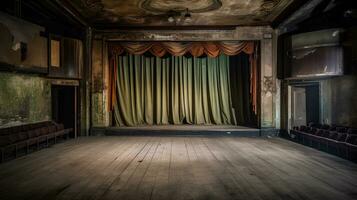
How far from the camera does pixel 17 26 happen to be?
6047 mm

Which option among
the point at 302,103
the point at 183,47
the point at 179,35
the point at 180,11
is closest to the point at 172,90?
the point at 183,47

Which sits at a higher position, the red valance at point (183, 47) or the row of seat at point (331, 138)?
the red valance at point (183, 47)

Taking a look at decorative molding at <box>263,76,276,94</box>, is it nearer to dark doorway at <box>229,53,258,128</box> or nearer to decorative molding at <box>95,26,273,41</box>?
dark doorway at <box>229,53,258,128</box>

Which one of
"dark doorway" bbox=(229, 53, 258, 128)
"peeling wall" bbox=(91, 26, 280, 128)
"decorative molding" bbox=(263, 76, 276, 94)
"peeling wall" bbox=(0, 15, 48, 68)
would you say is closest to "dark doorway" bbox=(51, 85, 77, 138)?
"peeling wall" bbox=(91, 26, 280, 128)

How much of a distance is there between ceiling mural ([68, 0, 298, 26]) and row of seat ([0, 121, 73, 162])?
278 cm

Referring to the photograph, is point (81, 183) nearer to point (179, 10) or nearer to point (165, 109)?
point (179, 10)

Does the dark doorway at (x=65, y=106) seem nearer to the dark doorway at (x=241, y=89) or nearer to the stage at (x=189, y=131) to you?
the stage at (x=189, y=131)

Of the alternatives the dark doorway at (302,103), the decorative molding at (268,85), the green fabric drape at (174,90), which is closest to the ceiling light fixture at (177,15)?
the green fabric drape at (174,90)

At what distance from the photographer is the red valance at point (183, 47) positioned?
8.73 metres

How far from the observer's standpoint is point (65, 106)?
8.46 meters

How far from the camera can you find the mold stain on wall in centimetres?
616

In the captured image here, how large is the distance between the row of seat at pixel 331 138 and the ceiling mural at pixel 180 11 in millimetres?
2826

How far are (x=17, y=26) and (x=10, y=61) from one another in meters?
0.72

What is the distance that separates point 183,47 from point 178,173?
522 centimetres
